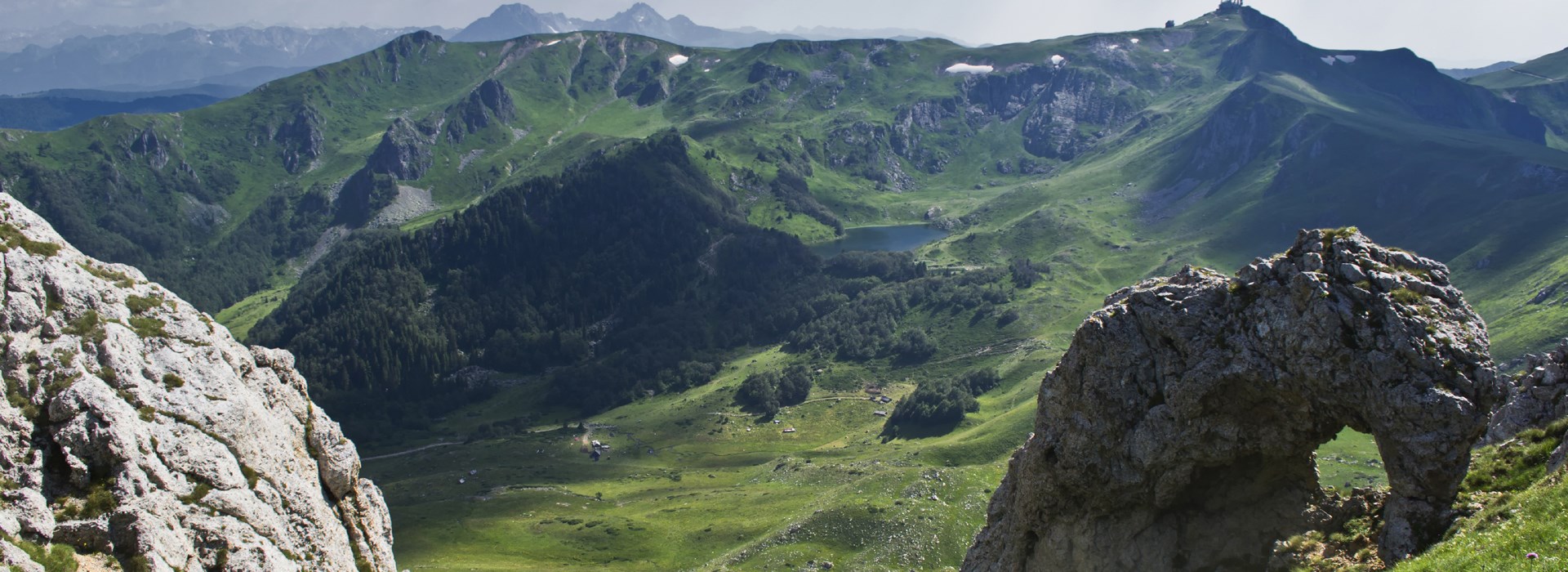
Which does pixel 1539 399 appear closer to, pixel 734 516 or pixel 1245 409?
pixel 1245 409

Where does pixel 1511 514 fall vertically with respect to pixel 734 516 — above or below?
above

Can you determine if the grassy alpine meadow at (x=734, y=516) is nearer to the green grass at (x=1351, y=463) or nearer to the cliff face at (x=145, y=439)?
the green grass at (x=1351, y=463)

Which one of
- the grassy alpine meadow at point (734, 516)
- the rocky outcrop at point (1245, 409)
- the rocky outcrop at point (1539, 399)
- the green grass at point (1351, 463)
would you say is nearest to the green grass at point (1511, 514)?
the rocky outcrop at point (1245, 409)

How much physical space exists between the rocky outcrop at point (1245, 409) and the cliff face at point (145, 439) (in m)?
30.7

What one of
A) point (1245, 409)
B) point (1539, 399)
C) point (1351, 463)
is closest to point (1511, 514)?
point (1245, 409)

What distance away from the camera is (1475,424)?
25203 millimetres

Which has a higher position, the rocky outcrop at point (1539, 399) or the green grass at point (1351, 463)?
the rocky outcrop at point (1539, 399)

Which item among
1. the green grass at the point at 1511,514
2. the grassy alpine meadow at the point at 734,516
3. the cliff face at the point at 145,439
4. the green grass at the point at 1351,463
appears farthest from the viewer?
the green grass at the point at 1351,463

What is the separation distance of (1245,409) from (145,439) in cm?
3992

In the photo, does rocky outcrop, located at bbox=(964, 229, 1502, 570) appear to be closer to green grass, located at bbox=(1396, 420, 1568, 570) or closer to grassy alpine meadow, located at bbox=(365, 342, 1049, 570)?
green grass, located at bbox=(1396, 420, 1568, 570)

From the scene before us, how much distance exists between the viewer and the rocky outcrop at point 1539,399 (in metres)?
32.5

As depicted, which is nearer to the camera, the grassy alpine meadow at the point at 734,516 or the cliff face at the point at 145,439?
the cliff face at the point at 145,439

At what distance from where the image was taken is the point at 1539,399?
33781 mm

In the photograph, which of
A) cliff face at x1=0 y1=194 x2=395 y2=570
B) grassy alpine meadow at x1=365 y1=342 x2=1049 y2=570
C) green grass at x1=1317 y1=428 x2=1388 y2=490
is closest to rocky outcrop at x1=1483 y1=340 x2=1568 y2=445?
cliff face at x1=0 y1=194 x2=395 y2=570
